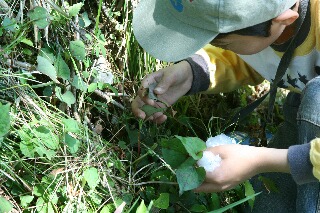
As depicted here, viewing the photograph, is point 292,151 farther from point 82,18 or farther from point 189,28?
point 82,18

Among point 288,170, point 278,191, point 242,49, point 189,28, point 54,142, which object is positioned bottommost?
point 278,191

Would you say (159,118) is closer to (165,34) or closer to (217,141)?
(217,141)

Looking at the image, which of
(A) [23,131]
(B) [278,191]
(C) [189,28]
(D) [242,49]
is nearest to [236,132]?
(B) [278,191]

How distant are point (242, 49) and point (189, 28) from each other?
7.4 inches

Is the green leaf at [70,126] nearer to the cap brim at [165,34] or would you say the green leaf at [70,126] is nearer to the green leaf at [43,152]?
the green leaf at [43,152]

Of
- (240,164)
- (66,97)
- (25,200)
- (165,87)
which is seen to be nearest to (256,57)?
(165,87)

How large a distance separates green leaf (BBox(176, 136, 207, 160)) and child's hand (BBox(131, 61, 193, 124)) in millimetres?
395

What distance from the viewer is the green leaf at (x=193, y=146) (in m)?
1.41

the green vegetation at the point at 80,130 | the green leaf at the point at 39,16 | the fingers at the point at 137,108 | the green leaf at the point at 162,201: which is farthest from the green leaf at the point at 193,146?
the green leaf at the point at 39,16

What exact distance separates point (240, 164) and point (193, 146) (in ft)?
0.47

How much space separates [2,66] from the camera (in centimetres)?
171

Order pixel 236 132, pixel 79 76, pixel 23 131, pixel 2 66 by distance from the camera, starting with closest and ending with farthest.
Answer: pixel 23 131, pixel 2 66, pixel 79 76, pixel 236 132

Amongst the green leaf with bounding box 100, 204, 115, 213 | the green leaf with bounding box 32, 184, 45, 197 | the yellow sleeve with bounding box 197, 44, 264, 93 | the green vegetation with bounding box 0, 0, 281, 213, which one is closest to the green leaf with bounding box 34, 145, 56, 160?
the green vegetation with bounding box 0, 0, 281, 213

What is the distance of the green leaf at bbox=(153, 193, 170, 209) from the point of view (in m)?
1.59
